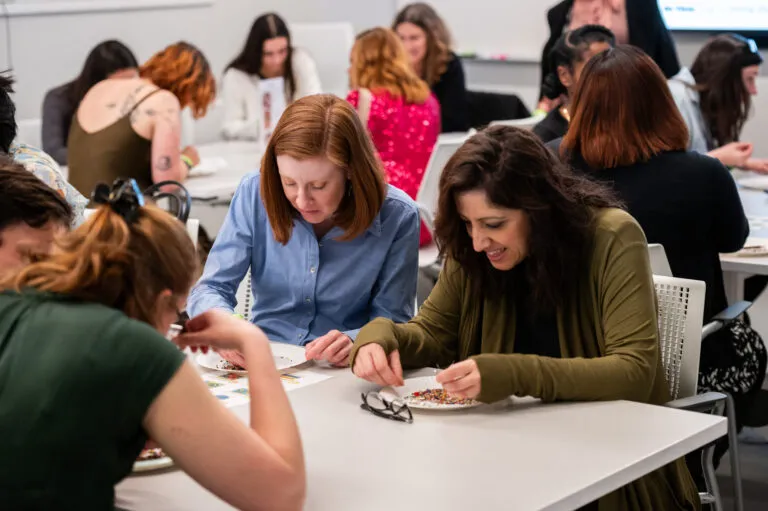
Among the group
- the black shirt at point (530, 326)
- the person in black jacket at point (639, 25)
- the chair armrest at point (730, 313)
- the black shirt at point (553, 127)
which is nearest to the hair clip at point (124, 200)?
the black shirt at point (530, 326)

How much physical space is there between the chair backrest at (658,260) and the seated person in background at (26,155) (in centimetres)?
137

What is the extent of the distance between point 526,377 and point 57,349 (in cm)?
93

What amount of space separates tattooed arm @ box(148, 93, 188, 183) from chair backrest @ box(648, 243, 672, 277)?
2.25 meters

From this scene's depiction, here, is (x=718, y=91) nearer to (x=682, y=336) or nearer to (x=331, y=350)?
(x=682, y=336)

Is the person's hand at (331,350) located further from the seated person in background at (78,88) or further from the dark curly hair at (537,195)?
the seated person in background at (78,88)

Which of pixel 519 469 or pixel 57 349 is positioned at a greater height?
pixel 57 349

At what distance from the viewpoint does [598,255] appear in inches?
86.9

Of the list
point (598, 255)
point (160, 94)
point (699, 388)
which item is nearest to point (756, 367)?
point (699, 388)

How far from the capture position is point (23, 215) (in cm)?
189

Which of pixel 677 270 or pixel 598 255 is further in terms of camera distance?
pixel 677 270

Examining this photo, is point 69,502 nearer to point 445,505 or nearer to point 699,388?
point 445,505

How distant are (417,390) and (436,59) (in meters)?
4.17

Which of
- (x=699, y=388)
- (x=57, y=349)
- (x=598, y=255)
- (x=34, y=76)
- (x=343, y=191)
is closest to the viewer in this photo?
(x=57, y=349)

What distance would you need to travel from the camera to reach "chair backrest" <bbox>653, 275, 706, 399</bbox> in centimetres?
238
